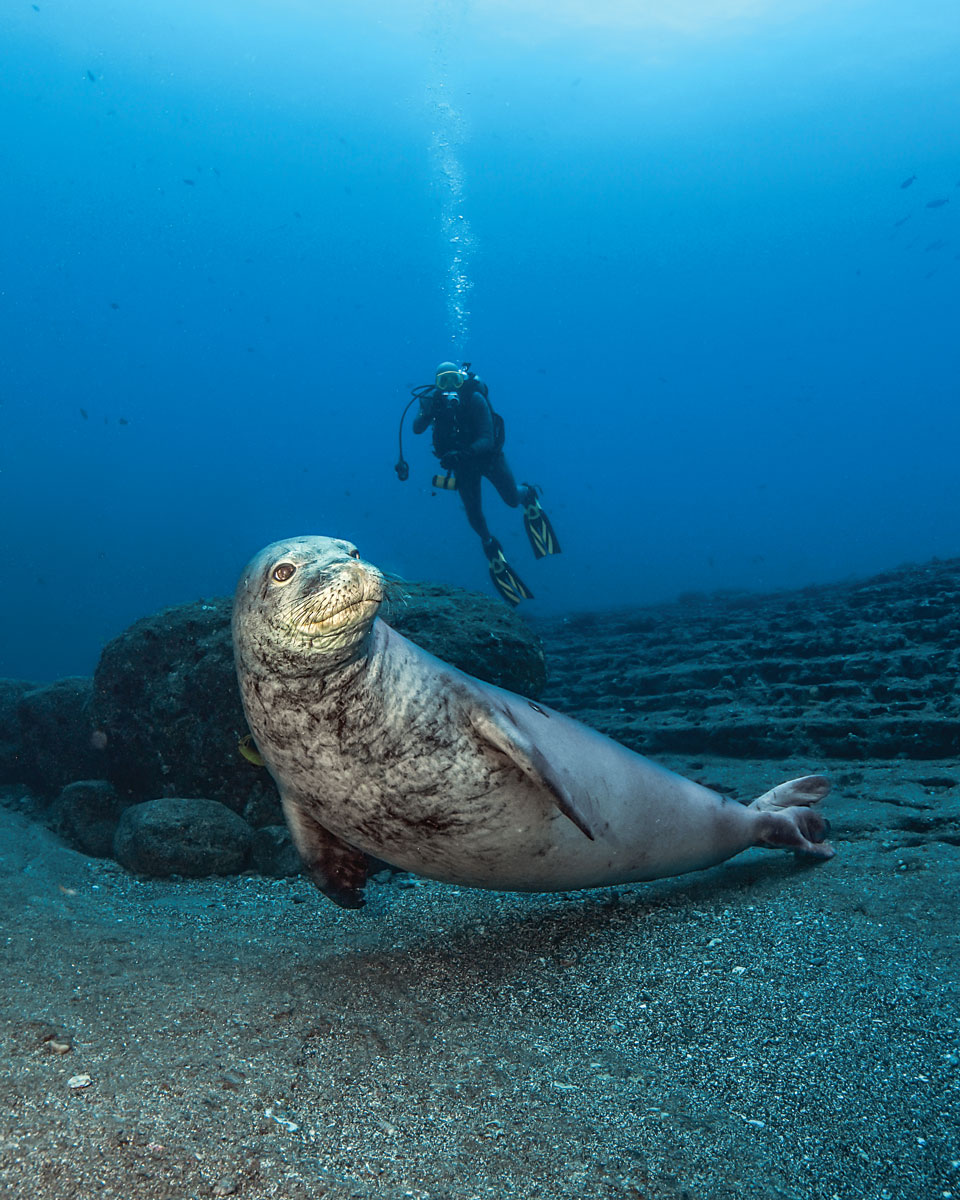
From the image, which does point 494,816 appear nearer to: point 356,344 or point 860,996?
point 860,996

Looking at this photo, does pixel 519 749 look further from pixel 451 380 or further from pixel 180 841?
pixel 451 380

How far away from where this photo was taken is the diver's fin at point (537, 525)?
13734mm

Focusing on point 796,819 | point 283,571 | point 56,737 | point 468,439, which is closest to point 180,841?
point 56,737

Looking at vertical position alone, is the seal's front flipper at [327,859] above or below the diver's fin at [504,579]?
below


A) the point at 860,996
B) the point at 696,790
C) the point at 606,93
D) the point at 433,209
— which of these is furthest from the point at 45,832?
the point at 433,209

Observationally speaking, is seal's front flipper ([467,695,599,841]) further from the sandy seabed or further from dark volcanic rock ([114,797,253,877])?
dark volcanic rock ([114,797,253,877])

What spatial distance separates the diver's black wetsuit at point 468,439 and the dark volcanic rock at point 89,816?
9.37 meters

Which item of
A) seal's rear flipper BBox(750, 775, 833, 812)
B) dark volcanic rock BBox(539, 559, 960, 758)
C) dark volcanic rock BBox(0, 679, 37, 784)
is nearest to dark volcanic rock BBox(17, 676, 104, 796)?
dark volcanic rock BBox(0, 679, 37, 784)

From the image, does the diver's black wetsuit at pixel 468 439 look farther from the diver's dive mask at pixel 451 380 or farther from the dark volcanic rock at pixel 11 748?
the dark volcanic rock at pixel 11 748

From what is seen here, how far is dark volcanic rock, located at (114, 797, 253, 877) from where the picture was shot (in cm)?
455

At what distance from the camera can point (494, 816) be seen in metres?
2.59

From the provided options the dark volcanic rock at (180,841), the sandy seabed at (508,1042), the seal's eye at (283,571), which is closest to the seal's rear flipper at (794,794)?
the sandy seabed at (508,1042)

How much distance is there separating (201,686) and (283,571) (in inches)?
129

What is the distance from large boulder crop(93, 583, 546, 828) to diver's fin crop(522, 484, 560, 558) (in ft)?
25.5
